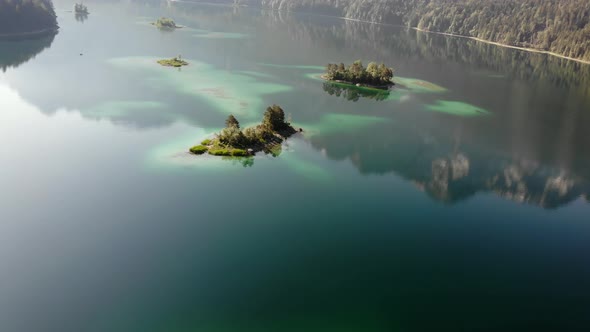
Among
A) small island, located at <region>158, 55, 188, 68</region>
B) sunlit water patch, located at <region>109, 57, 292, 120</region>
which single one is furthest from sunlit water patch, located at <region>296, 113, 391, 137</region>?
small island, located at <region>158, 55, 188, 68</region>

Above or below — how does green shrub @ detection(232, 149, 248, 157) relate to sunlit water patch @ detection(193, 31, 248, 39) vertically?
below

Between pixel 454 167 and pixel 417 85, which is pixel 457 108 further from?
pixel 454 167

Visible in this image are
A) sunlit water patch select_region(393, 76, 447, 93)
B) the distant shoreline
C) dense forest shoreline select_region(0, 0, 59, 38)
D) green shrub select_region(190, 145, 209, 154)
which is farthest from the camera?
dense forest shoreline select_region(0, 0, 59, 38)

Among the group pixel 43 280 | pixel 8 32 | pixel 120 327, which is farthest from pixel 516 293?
pixel 8 32

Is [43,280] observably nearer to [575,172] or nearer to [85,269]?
[85,269]

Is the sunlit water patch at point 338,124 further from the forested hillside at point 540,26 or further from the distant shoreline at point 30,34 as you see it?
the forested hillside at point 540,26

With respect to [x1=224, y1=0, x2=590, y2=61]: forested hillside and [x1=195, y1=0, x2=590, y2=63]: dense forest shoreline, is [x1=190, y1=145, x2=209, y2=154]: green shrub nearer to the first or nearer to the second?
[x1=195, y1=0, x2=590, y2=63]: dense forest shoreline

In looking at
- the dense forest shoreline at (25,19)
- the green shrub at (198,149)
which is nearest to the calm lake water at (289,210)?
the green shrub at (198,149)
